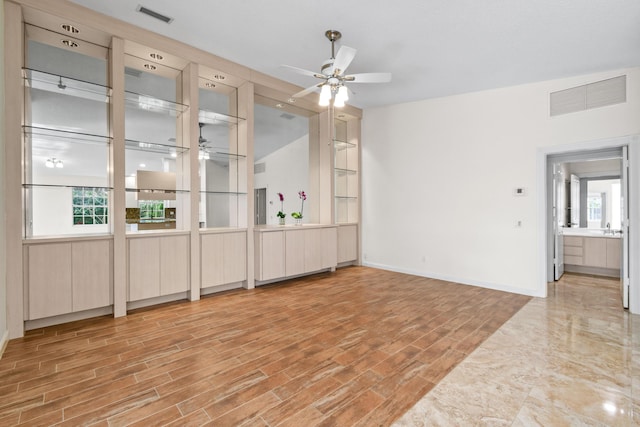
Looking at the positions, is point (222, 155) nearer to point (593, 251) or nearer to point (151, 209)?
point (151, 209)

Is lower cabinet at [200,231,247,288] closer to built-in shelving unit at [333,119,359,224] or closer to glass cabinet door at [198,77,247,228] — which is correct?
glass cabinet door at [198,77,247,228]

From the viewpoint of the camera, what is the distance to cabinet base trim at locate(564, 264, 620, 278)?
5646mm

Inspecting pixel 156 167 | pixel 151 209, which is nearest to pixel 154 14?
pixel 156 167

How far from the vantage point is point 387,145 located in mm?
6324

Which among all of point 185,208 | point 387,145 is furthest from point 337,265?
point 185,208

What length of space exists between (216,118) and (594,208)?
775 cm

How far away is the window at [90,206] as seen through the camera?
3.73 meters

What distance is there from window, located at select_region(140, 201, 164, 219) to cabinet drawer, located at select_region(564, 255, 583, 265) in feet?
24.2

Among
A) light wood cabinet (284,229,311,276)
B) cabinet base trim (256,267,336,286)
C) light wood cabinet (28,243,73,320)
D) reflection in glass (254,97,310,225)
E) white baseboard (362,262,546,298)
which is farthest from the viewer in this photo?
reflection in glass (254,97,310,225)

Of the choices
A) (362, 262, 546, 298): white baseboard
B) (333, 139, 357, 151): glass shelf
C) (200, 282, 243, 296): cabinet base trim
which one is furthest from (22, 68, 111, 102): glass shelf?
(362, 262, 546, 298): white baseboard

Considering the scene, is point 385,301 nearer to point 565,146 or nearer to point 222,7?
point 565,146

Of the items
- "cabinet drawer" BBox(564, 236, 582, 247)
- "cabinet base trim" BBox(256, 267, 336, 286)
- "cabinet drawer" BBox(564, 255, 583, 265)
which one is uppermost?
"cabinet drawer" BBox(564, 236, 582, 247)

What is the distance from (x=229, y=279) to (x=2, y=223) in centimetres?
253

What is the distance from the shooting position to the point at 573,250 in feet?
19.5
